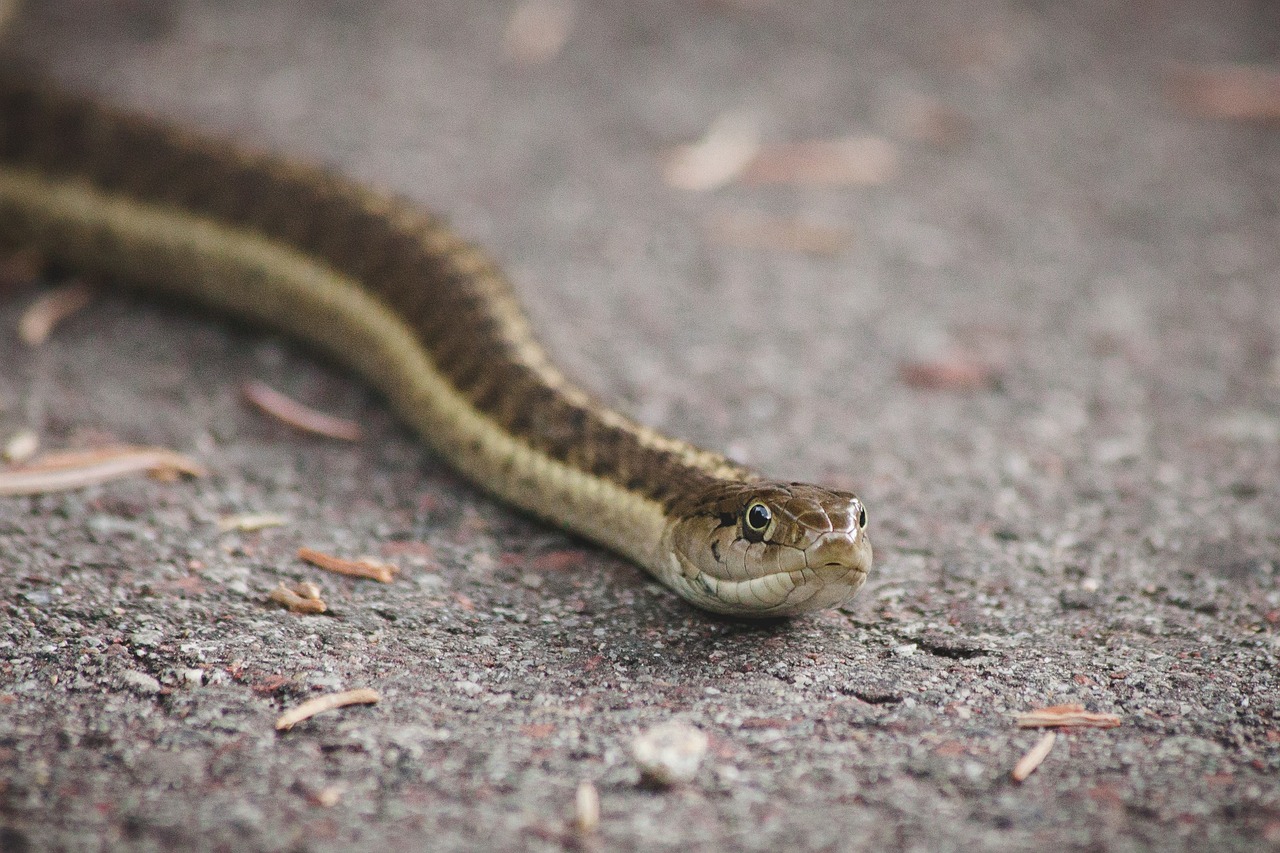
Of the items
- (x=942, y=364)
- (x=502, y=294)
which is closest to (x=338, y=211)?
(x=502, y=294)

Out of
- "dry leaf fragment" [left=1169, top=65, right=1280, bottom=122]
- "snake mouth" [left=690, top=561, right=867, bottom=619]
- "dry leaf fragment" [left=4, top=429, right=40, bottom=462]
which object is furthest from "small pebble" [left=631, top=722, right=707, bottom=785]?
"dry leaf fragment" [left=1169, top=65, right=1280, bottom=122]

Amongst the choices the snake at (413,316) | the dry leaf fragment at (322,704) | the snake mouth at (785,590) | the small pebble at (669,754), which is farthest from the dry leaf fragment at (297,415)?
the small pebble at (669,754)

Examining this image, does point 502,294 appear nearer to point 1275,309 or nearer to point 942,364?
point 942,364

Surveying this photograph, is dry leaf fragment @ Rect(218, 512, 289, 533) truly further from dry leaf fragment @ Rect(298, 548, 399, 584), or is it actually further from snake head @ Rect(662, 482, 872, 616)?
snake head @ Rect(662, 482, 872, 616)

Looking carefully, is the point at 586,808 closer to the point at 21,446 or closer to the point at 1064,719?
the point at 1064,719

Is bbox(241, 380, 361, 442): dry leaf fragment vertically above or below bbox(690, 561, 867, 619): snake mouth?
below

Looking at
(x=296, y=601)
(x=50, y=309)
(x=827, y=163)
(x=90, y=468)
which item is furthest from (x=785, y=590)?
(x=827, y=163)
